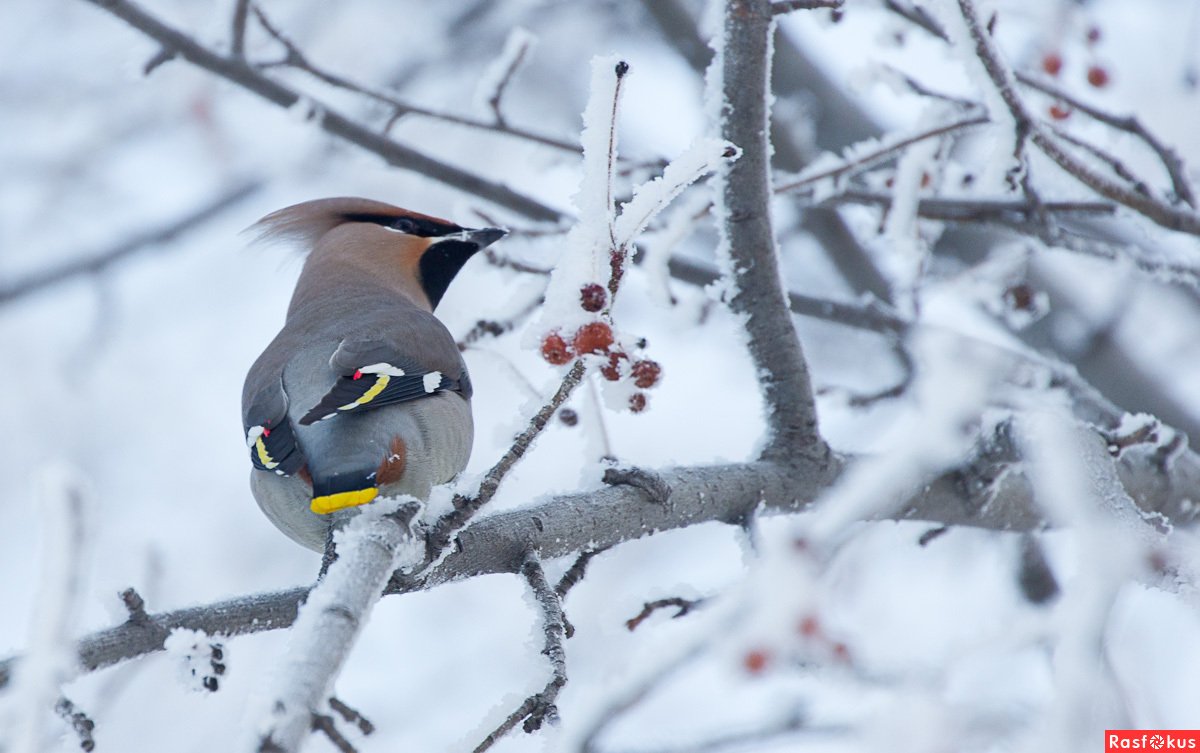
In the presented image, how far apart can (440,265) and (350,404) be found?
1.67 metres

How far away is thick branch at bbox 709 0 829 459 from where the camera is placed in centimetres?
274

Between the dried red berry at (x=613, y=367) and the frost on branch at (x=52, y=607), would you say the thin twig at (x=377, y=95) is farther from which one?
the frost on branch at (x=52, y=607)

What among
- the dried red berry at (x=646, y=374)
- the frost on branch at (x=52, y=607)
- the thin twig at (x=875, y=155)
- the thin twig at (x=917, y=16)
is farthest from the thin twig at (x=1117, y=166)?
the frost on branch at (x=52, y=607)

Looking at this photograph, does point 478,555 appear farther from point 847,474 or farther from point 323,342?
point 323,342

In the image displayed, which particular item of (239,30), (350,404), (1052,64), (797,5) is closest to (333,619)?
(350,404)

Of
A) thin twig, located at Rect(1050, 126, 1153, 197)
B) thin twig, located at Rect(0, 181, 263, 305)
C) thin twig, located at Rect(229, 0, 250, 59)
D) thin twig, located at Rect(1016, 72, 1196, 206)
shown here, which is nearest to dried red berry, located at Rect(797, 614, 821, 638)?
thin twig, located at Rect(1050, 126, 1153, 197)

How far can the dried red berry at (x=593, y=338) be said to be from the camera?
6.95 ft

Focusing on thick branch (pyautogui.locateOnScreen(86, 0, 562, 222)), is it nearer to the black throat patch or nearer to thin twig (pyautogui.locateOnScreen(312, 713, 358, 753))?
the black throat patch

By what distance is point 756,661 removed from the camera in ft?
5.44

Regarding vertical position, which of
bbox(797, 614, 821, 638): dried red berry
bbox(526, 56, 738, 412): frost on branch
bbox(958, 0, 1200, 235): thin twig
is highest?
bbox(958, 0, 1200, 235): thin twig

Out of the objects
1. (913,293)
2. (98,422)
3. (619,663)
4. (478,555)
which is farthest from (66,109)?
(619,663)

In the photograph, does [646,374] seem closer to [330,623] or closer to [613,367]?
[613,367]

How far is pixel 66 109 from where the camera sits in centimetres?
860

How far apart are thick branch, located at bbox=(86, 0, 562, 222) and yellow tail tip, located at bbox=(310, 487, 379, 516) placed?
1428mm
